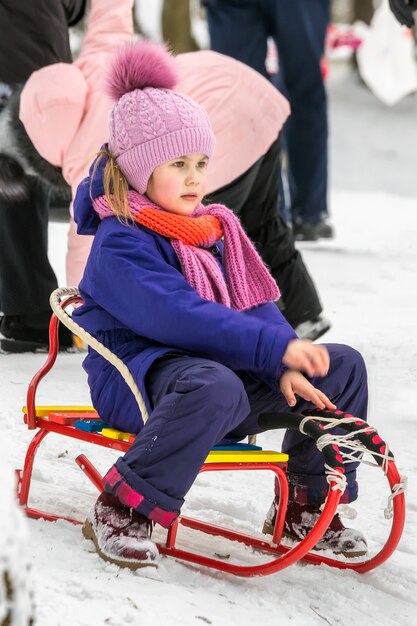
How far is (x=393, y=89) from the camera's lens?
39.0 feet

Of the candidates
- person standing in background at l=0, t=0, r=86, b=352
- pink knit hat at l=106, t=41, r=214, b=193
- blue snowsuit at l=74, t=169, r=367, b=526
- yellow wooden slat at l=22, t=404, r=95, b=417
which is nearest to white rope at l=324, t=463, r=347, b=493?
blue snowsuit at l=74, t=169, r=367, b=526

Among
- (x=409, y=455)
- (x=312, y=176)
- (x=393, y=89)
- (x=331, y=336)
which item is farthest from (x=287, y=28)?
(x=393, y=89)

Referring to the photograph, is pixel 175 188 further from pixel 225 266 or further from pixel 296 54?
pixel 296 54

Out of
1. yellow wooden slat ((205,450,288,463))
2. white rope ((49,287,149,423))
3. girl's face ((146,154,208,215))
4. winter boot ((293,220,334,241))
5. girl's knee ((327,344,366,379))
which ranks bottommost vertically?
winter boot ((293,220,334,241))

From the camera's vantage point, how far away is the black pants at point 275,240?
4180 millimetres

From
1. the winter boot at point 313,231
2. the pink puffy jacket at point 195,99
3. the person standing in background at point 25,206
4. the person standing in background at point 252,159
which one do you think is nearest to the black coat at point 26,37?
the person standing in background at point 25,206

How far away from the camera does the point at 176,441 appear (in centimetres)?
234

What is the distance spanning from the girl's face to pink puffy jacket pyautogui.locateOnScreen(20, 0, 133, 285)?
900 millimetres

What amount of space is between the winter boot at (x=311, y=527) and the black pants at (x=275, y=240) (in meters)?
1.53

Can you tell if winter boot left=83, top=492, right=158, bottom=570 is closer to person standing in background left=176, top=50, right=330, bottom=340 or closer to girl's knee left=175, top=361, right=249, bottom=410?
girl's knee left=175, top=361, right=249, bottom=410

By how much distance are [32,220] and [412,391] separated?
1.49m

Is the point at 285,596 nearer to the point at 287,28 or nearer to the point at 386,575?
the point at 386,575

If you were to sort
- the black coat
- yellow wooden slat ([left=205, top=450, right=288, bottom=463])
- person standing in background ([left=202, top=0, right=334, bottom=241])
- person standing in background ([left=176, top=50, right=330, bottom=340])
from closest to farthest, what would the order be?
yellow wooden slat ([left=205, top=450, right=288, bottom=463])
person standing in background ([left=176, top=50, right=330, bottom=340])
the black coat
person standing in background ([left=202, top=0, right=334, bottom=241])

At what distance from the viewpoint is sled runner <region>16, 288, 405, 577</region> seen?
8.01ft
